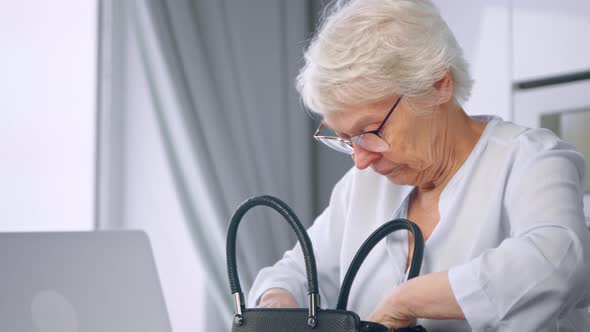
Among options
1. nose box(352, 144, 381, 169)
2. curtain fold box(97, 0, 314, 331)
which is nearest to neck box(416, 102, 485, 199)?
nose box(352, 144, 381, 169)

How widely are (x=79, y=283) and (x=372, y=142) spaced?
0.55m

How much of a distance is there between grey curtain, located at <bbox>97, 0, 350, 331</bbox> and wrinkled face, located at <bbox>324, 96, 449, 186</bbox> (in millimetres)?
1339

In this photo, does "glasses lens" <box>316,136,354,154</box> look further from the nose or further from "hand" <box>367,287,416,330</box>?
"hand" <box>367,287,416,330</box>

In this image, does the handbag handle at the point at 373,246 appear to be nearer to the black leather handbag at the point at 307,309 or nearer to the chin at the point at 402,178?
the black leather handbag at the point at 307,309

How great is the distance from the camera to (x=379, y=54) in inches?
47.6

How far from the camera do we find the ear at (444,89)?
1.27 meters

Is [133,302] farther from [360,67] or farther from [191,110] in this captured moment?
[191,110]

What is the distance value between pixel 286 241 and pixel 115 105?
0.84 meters

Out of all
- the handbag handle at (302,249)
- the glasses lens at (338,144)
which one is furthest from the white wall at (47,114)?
the handbag handle at (302,249)

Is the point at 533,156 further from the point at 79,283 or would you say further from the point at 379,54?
the point at 79,283

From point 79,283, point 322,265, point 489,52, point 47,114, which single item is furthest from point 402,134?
point 47,114

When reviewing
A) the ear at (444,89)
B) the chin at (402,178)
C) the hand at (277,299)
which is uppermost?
the ear at (444,89)

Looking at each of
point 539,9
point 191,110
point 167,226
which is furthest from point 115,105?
point 539,9

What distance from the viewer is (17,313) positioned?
905 mm
